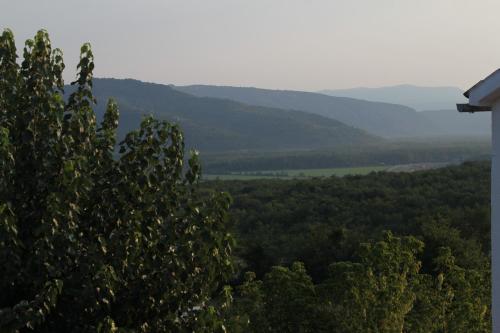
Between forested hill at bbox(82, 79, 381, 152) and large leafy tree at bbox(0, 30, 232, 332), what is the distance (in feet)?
515

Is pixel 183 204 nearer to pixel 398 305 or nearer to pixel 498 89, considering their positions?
pixel 498 89

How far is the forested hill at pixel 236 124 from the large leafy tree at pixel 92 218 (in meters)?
157

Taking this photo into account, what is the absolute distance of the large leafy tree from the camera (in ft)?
18.9

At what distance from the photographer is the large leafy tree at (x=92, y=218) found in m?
5.77

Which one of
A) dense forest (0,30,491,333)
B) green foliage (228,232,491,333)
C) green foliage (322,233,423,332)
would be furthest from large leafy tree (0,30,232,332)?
green foliage (322,233,423,332)

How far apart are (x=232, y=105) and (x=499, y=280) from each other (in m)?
195

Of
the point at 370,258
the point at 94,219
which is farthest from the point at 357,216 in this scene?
the point at 94,219

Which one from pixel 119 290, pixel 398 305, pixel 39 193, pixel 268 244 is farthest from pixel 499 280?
pixel 268 244

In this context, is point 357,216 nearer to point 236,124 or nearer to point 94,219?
point 94,219

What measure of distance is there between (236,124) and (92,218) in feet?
595

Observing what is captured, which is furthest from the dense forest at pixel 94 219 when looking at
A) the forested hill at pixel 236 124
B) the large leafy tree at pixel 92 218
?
the forested hill at pixel 236 124

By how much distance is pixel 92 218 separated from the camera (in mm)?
6430

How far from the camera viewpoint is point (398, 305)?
10703mm

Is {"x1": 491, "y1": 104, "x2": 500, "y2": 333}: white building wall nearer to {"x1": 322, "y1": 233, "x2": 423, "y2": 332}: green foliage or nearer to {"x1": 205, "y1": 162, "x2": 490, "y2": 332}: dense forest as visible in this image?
{"x1": 205, "y1": 162, "x2": 490, "y2": 332}: dense forest
